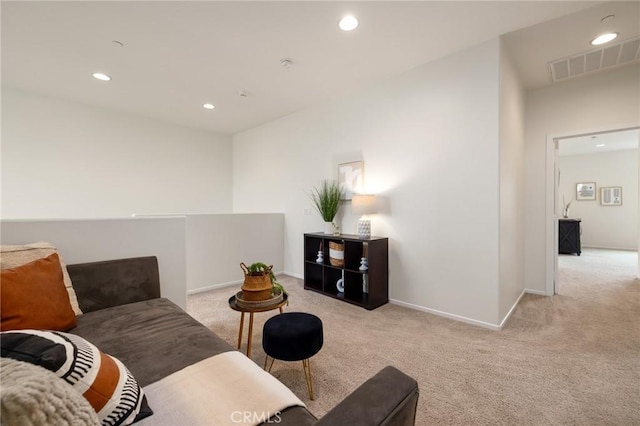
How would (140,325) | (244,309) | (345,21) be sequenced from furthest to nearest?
(345,21) → (244,309) → (140,325)

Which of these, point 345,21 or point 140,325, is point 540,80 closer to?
point 345,21

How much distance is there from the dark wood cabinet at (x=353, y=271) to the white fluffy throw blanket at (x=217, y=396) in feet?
6.85

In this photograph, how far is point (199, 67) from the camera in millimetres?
3018

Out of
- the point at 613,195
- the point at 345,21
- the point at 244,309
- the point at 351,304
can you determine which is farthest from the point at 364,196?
the point at 613,195

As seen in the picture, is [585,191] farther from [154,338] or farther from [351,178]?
[154,338]

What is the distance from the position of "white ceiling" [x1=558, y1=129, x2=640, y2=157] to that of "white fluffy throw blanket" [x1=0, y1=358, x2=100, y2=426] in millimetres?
7378

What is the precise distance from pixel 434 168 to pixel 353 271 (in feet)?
4.90

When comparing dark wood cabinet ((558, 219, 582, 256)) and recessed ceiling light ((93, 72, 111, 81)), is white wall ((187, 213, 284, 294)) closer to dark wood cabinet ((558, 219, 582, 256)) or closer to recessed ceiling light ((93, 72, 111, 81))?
recessed ceiling light ((93, 72, 111, 81))

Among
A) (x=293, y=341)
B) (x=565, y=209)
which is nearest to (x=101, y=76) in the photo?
(x=293, y=341)

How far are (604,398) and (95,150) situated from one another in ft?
20.7

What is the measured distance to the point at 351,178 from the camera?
362 centimetres

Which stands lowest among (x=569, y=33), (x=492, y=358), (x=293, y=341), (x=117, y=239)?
(x=492, y=358)

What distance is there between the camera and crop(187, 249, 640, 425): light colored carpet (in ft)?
5.00

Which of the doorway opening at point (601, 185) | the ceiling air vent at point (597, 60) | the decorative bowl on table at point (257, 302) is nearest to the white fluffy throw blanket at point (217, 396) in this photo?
the decorative bowl on table at point (257, 302)
